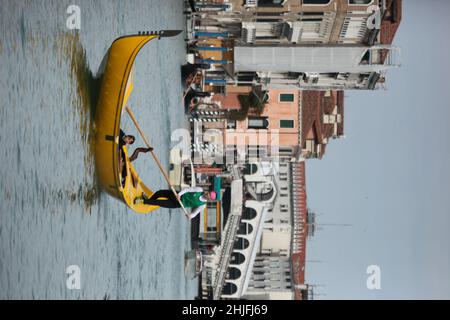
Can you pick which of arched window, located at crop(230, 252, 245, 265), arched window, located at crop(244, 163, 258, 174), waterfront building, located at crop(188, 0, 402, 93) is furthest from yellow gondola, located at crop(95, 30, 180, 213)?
arched window, located at crop(230, 252, 245, 265)

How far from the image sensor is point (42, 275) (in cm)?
1320

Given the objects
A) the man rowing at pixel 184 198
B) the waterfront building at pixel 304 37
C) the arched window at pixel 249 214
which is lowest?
the arched window at pixel 249 214

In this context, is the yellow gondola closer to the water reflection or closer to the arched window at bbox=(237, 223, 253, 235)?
the water reflection

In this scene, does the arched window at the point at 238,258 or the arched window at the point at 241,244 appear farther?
the arched window at the point at 238,258

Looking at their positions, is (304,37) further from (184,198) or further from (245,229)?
(245,229)

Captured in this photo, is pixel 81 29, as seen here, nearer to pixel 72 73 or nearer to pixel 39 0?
pixel 72 73

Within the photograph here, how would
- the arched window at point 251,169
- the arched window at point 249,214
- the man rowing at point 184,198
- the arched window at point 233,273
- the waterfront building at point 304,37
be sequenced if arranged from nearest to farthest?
the man rowing at point 184,198 → the waterfront building at point 304,37 → the arched window at point 251,169 → the arched window at point 233,273 → the arched window at point 249,214

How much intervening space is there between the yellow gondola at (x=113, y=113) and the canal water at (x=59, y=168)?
0.30 meters

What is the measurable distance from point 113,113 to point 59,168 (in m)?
3.21

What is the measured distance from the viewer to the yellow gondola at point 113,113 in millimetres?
17625

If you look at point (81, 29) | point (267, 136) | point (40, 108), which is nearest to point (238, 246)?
point (267, 136)

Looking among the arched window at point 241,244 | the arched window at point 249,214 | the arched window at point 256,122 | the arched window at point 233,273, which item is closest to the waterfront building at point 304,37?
the arched window at point 256,122

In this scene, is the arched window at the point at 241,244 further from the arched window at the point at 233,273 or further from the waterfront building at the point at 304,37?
the waterfront building at the point at 304,37
